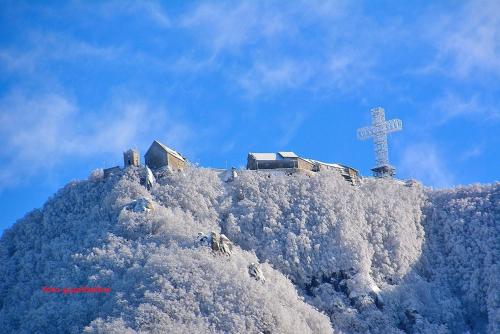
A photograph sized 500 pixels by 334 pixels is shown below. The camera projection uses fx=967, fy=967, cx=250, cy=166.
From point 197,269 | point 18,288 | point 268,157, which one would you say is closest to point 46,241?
point 18,288

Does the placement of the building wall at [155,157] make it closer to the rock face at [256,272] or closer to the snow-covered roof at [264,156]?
the snow-covered roof at [264,156]

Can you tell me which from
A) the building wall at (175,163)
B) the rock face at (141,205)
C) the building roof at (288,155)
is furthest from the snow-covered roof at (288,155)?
the rock face at (141,205)

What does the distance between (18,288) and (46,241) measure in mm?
7890

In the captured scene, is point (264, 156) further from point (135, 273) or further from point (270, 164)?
point (135, 273)

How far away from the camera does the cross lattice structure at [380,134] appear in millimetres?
127312

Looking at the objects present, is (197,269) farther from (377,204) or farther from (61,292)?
(377,204)

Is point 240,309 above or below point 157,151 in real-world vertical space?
below

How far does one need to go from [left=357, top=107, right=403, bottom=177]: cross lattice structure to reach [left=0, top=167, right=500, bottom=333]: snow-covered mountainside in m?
11.6

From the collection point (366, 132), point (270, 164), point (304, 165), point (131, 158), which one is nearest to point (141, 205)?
point (131, 158)

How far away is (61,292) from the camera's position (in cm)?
9100

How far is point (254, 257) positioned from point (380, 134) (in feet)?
131

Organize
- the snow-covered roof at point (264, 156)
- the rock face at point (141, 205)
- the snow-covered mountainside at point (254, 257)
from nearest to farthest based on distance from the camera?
the snow-covered mountainside at point (254, 257), the rock face at point (141, 205), the snow-covered roof at point (264, 156)

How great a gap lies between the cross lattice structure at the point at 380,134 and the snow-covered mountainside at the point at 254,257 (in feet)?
38.2

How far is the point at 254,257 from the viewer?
97.1m
